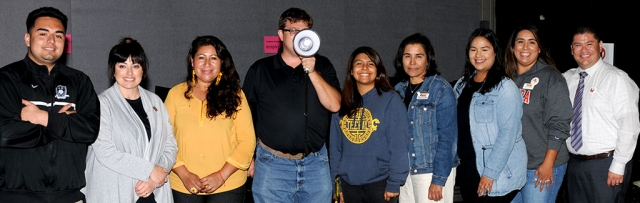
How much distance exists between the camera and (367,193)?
3.29 metres

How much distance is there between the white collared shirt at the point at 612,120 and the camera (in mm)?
3770

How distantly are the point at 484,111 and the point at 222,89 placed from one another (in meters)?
1.47

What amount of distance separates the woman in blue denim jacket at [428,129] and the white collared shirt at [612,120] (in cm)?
107

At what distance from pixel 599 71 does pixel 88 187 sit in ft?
10.7

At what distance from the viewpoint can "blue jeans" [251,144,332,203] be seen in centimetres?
317

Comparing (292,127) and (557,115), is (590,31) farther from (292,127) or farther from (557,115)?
(292,127)

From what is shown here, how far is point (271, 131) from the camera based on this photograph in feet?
10.5

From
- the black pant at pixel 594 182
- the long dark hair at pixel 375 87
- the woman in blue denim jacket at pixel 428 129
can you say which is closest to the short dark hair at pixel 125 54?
the long dark hair at pixel 375 87

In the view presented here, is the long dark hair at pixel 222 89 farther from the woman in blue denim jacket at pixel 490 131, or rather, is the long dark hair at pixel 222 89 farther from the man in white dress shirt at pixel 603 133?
the man in white dress shirt at pixel 603 133

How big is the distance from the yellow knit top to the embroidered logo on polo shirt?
0.57 m

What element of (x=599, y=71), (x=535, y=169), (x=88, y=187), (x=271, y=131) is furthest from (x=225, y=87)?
(x=599, y=71)

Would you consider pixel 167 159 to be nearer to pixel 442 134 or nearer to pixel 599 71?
pixel 442 134

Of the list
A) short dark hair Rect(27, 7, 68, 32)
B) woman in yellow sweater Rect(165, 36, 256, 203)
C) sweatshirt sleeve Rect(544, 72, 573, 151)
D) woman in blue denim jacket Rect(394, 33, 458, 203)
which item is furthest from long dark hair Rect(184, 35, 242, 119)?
sweatshirt sleeve Rect(544, 72, 573, 151)

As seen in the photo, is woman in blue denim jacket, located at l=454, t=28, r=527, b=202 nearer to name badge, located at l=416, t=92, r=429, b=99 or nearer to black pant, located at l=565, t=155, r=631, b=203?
A: name badge, located at l=416, t=92, r=429, b=99
